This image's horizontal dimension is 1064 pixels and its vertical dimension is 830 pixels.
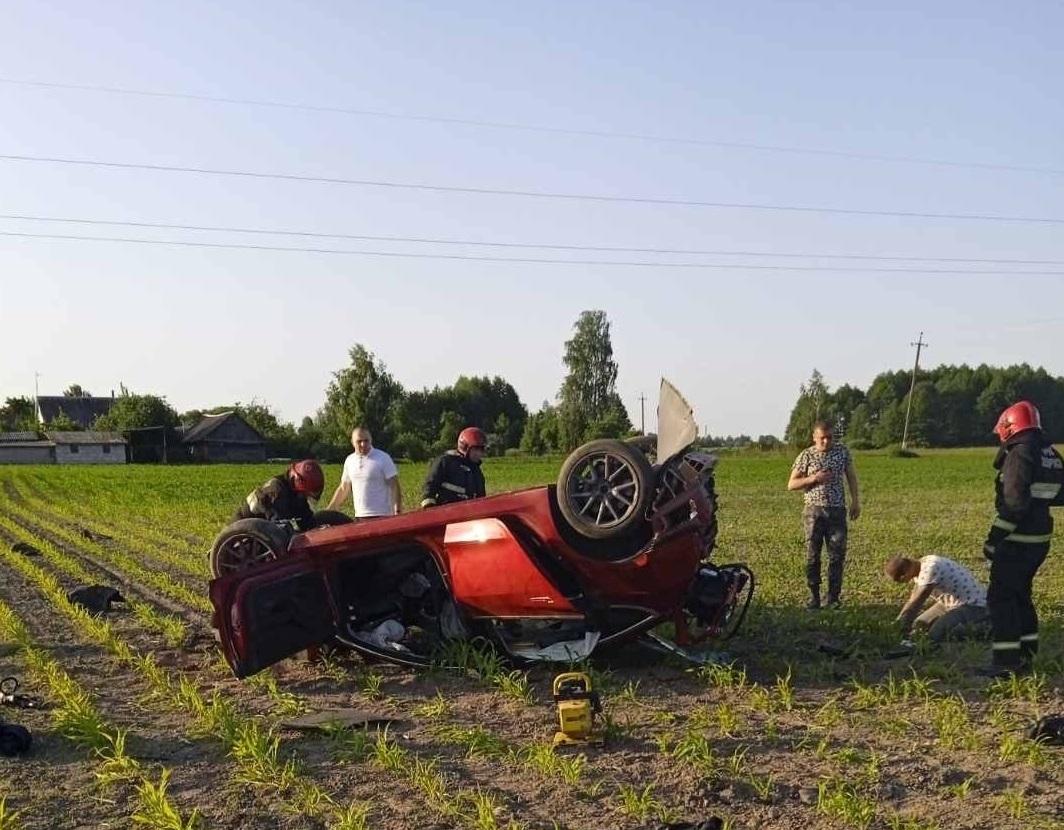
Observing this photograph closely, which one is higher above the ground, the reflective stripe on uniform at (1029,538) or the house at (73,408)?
the house at (73,408)

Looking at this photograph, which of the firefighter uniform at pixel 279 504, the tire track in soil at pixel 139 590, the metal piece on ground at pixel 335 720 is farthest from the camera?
the tire track in soil at pixel 139 590

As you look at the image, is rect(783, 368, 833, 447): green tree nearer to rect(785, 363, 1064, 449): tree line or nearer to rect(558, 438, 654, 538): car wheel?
rect(785, 363, 1064, 449): tree line

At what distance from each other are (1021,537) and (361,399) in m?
63.4

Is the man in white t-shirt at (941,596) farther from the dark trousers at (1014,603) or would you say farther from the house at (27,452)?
the house at (27,452)

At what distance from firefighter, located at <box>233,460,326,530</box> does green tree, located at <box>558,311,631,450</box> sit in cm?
7445

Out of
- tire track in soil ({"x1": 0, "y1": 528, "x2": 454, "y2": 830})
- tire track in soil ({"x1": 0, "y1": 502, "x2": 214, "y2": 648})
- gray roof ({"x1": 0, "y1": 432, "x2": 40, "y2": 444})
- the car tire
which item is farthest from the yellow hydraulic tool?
gray roof ({"x1": 0, "y1": 432, "x2": 40, "y2": 444})

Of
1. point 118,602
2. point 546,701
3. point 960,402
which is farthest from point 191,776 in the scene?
point 960,402

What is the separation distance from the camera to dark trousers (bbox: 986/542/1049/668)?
19.2 ft

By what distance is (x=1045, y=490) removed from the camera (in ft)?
19.2

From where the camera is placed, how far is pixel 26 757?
479 cm

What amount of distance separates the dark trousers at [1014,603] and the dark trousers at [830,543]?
2468mm

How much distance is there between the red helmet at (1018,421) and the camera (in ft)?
19.7

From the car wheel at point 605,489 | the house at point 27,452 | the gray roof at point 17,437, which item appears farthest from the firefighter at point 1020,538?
the gray roof at point 17,437

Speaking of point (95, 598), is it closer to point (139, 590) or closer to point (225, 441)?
point (139, 590)
